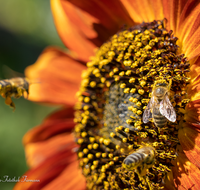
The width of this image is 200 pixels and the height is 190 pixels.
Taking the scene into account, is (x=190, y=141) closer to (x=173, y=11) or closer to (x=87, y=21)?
(x=173, y=11)

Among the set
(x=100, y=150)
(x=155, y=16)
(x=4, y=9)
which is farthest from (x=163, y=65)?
(x=4, y=9)

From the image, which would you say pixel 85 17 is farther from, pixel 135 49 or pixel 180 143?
pixel 180 143

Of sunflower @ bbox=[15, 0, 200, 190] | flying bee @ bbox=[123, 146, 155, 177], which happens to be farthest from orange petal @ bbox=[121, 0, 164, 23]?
flying bee @ bbox=[123, 146, 155, 177]

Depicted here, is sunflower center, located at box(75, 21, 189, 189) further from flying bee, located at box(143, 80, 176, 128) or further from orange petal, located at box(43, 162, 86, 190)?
orange petal, located at box(43, 162, 86, 190)

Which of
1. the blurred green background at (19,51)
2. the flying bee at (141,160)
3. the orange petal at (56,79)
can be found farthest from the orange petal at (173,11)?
the blurred green background at (19,51)

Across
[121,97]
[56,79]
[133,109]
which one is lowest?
[133,109]

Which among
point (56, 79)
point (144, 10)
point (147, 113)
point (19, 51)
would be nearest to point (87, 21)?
point (144, 10)
